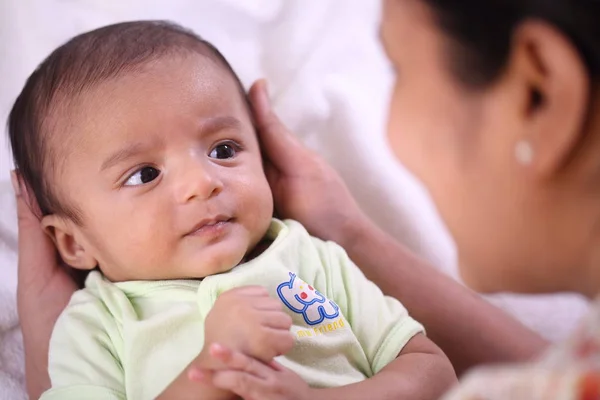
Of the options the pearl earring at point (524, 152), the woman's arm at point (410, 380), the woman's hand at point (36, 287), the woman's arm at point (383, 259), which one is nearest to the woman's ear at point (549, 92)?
the pearl earring at point (524, 152)

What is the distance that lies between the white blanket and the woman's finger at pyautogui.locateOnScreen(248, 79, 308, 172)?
0.43 feet

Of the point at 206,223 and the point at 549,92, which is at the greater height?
the point at 549,92

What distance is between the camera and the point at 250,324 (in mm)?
751

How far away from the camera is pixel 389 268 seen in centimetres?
112

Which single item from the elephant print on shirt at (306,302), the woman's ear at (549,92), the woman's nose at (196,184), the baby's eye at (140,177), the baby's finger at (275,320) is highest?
the woman's ear at (549,92)

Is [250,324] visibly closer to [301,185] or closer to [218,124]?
[218,124]

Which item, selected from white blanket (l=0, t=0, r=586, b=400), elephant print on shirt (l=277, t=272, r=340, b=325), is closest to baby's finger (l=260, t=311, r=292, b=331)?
elephant print on shirt (l=277, t=272, r=340, b=325)

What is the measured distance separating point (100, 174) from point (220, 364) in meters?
0.31

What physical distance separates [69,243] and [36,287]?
0.10m

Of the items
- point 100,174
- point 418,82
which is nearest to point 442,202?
point 418,82

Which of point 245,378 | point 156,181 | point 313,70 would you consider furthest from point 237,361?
point 313,70

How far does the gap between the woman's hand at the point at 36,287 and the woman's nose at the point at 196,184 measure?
0.87 feet

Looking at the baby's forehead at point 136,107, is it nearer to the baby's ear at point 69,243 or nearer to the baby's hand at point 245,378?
the baby's ear at point 69,243

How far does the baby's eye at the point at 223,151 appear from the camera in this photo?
951mm
